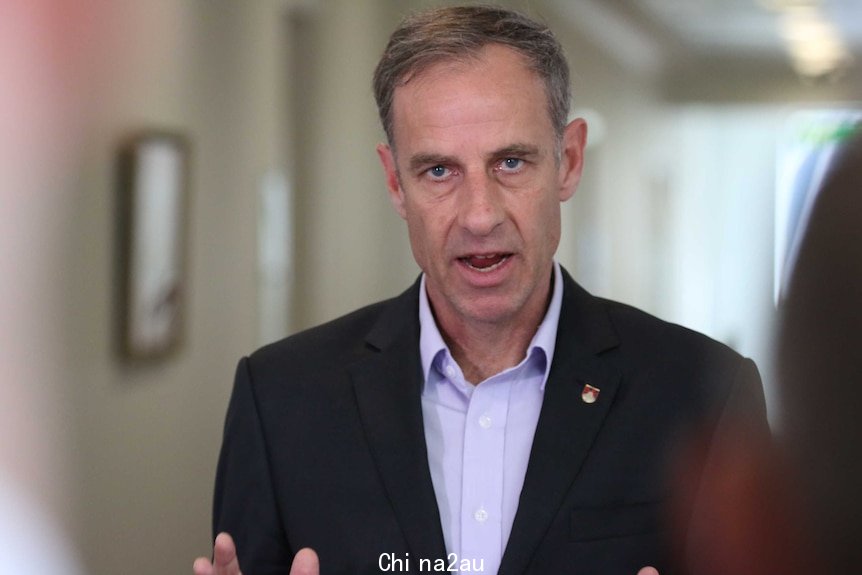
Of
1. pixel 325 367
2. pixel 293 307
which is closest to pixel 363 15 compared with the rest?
pixel 293 307

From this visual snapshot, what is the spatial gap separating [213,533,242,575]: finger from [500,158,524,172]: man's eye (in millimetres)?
691

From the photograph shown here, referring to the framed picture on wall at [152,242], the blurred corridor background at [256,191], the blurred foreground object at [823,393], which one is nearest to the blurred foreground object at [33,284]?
the blurred corridor background at [256,191]

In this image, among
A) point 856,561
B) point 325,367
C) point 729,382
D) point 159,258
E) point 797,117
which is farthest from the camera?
point 159,258

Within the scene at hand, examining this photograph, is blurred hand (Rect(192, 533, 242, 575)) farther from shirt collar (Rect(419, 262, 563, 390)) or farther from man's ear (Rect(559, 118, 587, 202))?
man's ear (Rect(559, 118, 587, 202))

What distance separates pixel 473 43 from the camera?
1632 mm

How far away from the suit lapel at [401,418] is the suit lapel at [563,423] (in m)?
0.13

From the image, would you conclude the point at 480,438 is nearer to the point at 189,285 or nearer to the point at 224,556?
the point at 224,556

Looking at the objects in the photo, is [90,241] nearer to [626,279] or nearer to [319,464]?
[319,464]

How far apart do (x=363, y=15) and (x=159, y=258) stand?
31.1 inches

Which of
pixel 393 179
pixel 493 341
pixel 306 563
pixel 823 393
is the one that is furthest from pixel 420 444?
pixel 823 393

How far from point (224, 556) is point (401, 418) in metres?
0.40

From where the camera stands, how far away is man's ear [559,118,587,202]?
171cm

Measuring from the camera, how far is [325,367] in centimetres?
175

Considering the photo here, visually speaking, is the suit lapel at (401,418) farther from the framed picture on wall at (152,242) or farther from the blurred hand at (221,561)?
the framed picture on wall at (152,242)
